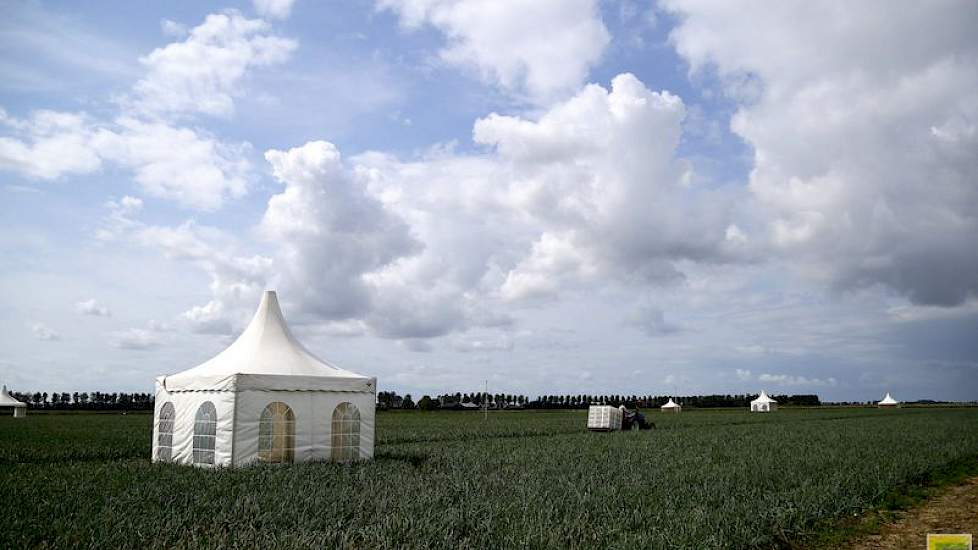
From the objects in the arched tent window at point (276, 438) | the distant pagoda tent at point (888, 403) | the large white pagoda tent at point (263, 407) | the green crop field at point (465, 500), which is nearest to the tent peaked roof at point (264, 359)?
the large white pagoda tent at point (263, 407)

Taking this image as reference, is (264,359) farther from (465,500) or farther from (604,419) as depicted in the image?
(604,419)

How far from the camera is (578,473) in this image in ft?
55.8

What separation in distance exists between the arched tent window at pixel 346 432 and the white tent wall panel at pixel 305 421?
0.16 m

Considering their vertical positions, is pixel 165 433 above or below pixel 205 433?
below

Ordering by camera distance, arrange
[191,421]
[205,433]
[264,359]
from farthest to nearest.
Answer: [264,359] → [191,421] → [205,433]

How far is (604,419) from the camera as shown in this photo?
40625 millimetres

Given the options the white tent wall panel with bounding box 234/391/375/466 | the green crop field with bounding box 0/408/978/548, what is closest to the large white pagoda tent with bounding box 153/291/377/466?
the white tent wall panel with bounding box 234/391/375/466

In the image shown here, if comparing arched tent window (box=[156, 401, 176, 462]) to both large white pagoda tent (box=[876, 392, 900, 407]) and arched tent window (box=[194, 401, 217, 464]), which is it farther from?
large white pagoda tent (box=[876, 392, 900, 407])

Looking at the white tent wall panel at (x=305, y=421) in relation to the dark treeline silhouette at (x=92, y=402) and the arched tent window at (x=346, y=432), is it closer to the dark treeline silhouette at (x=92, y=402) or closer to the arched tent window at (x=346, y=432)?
the arched tent window at (x=346, y=432)

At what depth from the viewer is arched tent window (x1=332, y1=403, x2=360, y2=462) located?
1997cm

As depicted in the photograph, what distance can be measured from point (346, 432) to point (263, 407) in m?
2.66

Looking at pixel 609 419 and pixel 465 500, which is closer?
pixel 465 500

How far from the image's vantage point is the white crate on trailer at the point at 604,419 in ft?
132

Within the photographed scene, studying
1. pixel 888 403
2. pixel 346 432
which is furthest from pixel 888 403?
pixel 346 432
